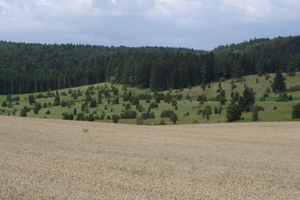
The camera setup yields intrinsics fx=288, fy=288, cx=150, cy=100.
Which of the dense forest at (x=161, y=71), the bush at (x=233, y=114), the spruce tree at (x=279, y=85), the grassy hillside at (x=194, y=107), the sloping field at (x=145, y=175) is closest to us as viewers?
the sloping field at (x=145, y=175)

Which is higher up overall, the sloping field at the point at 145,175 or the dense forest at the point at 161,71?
the dense forest at the point at 161,71

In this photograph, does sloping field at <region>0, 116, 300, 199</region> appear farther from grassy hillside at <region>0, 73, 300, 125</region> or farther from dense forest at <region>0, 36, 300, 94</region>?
dense forest at <region>0, 36, 300, 94</region>

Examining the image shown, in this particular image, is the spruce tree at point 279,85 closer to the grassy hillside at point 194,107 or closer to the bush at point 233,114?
the grassy hillside at point 194,107

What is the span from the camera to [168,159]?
11742 millimetres

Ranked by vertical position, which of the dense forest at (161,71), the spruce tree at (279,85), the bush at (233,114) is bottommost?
the bush at (233,114)

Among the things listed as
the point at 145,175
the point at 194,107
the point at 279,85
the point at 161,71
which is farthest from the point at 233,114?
the point at 161,71

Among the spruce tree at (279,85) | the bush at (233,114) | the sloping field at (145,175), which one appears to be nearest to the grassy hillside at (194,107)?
the bush at (233,114)

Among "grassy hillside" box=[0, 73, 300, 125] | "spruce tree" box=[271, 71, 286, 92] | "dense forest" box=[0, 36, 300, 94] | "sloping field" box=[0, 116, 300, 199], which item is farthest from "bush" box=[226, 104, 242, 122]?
"dense forest" box=[0, 36, 300, 94]

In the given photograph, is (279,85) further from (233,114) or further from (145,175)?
(145,175)

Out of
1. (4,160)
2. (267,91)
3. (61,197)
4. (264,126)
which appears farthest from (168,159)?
(267,91)

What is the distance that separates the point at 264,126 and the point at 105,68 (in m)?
108

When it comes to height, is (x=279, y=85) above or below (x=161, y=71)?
below

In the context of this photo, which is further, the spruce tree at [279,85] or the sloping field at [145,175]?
the spruce tree at [279,85]

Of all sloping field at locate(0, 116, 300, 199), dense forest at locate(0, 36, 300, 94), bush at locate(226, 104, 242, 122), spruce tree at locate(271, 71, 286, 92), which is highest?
dense forest at locate(0, 36, 300, 94)
